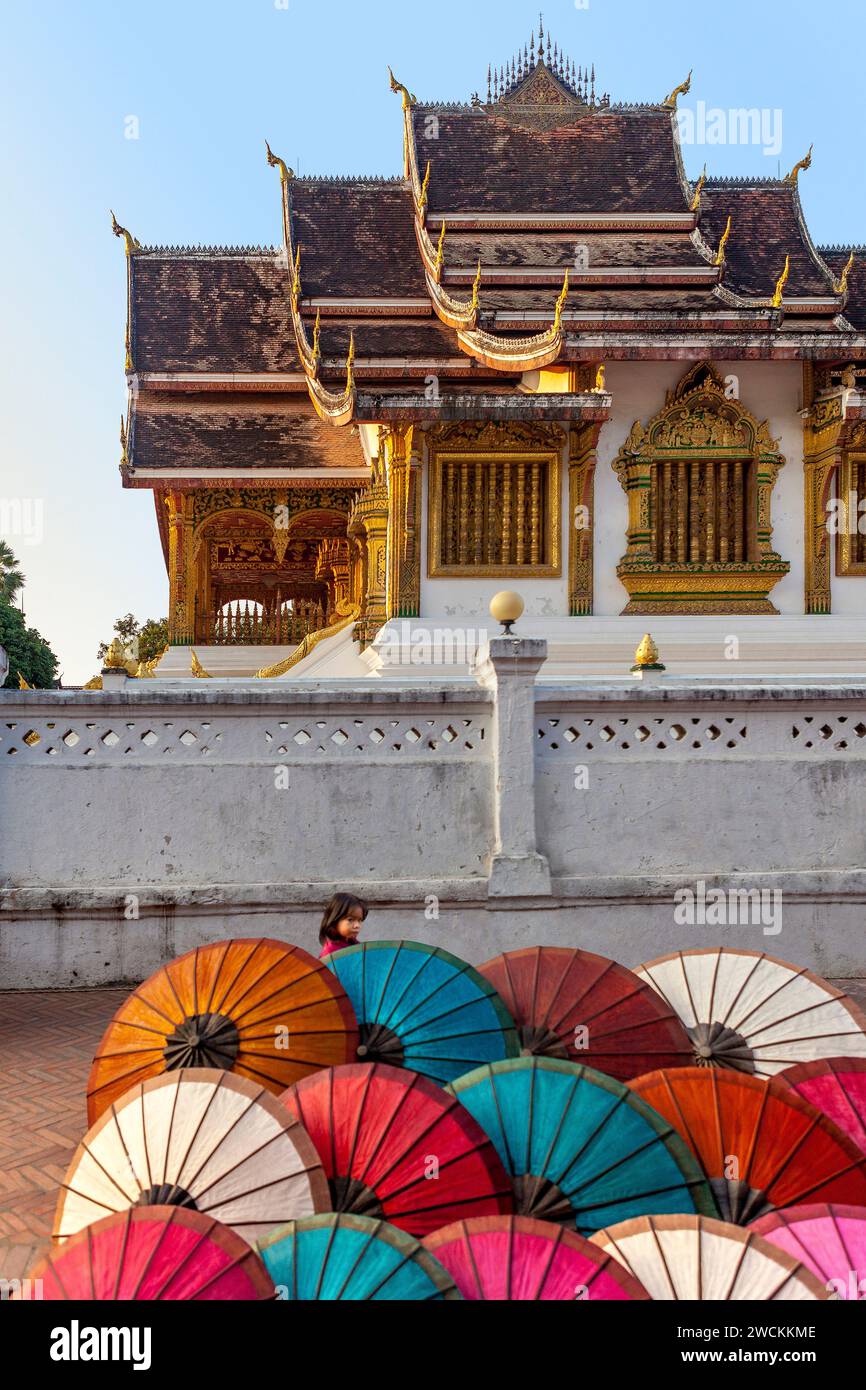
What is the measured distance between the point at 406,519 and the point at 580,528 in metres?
2.26

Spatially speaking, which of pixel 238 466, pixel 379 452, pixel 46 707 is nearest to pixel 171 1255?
pixel 46 707

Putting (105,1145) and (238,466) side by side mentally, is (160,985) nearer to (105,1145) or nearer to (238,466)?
(105,1145)

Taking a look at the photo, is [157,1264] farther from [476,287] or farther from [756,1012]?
[476,287]

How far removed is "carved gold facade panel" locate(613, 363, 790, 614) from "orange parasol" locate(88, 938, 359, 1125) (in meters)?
9.06

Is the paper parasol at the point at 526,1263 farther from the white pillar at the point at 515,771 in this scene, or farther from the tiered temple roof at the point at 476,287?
the tiered temple roof at the point at 476,287

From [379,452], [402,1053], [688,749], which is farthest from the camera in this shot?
[379,452]

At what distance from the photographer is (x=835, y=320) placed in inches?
497

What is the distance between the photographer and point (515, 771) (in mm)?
5680

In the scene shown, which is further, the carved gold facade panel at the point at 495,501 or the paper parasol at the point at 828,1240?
the carved gold facade panel at the point at 495,501

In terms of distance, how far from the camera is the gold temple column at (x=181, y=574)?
48.2 ft

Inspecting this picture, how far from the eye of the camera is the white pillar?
5.67m

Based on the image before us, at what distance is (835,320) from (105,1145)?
13.9 m

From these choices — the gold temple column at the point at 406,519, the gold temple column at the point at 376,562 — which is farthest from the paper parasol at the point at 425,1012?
the gold temple column at the point at 376,562

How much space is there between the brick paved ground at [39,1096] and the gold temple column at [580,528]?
650 centimetres
